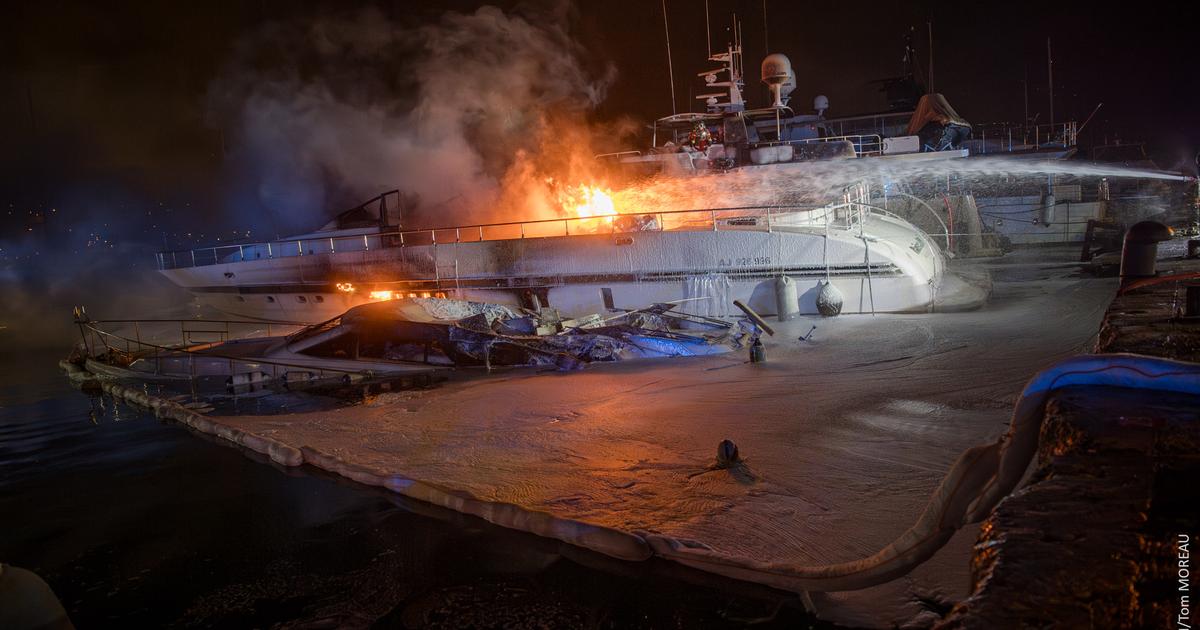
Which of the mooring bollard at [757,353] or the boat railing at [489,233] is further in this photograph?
the boat railing at [489,233]

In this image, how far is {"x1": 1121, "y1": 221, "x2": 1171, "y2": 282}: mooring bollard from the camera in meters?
7.87

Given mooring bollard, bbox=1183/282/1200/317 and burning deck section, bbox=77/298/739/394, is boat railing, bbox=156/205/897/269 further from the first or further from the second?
mooring bollard, bbox=1183/282/1200/317

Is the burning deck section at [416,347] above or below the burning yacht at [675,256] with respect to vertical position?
below

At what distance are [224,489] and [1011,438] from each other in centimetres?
689

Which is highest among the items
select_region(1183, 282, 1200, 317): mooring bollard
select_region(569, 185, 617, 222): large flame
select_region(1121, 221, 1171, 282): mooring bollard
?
select_region(569, 185, 617, 222): large flame

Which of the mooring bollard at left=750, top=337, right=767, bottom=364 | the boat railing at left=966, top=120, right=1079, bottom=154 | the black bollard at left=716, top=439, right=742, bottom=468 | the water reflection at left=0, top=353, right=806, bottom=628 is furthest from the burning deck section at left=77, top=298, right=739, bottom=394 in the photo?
the boat railing at left=966, top=120, right=1079, bottom=154

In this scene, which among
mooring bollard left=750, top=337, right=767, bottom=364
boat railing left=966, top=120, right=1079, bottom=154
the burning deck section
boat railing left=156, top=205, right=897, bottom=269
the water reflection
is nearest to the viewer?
the water reflection

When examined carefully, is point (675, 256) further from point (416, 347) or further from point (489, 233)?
point (489, 233)

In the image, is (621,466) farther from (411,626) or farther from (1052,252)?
(1052,252)

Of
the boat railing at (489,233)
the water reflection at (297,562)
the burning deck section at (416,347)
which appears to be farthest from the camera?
the boat railing at (489,233)

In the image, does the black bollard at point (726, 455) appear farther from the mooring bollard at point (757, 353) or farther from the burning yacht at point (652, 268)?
the burning yacht at point (652, 268)

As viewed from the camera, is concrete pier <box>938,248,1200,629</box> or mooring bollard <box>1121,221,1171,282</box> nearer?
concrete pier <box>938,248,1200,629</box>

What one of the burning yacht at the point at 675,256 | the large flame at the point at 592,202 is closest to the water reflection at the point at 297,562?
the burning yacht at the point at 675,256

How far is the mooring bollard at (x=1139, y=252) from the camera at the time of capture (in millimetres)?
7867
